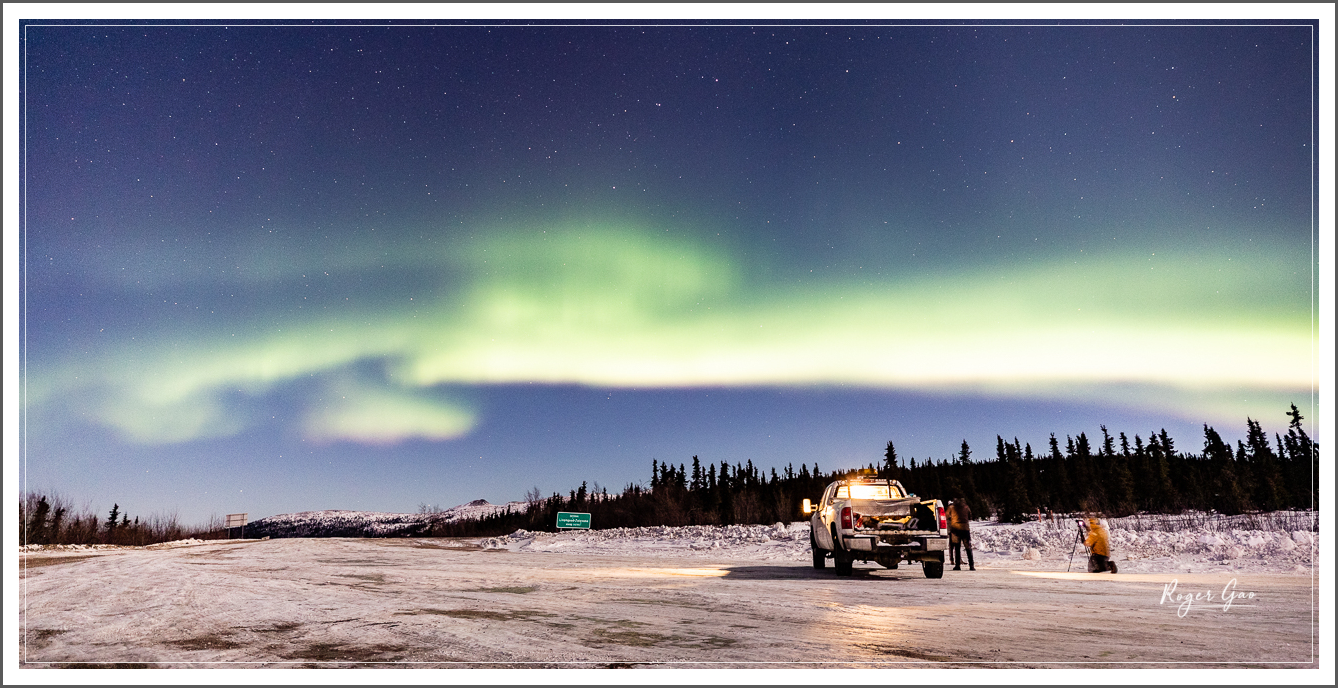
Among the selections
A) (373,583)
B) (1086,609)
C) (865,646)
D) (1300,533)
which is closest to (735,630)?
(865,646)

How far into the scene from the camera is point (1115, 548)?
63.9ft

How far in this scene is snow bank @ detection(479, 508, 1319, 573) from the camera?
15.8 meters

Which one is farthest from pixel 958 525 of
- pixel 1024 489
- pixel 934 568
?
pixel 1024 489

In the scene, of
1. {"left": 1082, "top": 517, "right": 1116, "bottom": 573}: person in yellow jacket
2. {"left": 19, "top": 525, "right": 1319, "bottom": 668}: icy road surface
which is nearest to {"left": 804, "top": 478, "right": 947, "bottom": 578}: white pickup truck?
{"left": 19, "top": 525, "right": 1319, "bottom": 668}: icy road surface

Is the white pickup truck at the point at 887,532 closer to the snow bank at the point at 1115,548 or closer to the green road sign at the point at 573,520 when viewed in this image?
the snow bank at the point at 1115,548

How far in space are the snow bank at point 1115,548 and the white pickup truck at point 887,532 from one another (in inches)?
177

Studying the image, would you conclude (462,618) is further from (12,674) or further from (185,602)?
(185,602)

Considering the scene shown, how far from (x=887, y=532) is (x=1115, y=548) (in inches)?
386

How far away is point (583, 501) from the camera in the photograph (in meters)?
111

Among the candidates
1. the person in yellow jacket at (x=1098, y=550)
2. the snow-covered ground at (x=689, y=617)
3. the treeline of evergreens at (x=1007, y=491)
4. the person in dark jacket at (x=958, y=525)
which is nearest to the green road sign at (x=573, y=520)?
the treeline of evergreens at (x=1007, y=491)

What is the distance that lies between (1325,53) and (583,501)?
109108mm

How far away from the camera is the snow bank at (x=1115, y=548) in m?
15.8

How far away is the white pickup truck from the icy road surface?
1.70 ft

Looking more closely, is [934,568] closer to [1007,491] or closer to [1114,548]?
[1114,548]
